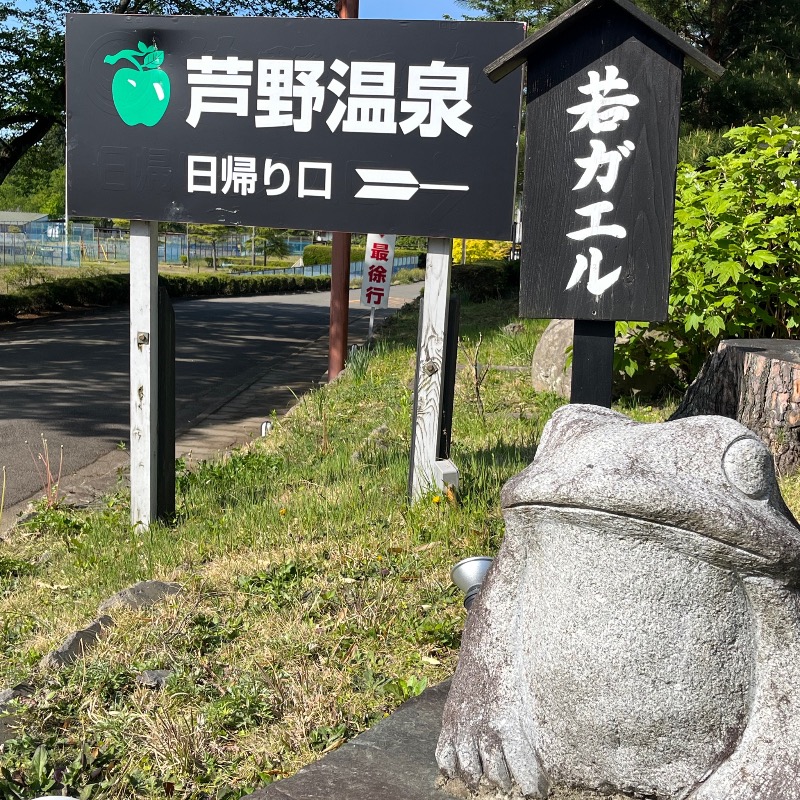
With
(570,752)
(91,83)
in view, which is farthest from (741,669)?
(91,83)

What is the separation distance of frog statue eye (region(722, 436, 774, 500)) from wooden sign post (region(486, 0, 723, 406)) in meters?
1.34

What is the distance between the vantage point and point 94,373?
11.6 meters

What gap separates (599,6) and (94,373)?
31.6 feet

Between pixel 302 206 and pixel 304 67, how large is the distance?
69 cm

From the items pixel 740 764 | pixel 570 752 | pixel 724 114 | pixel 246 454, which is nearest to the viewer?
pixel 740 764

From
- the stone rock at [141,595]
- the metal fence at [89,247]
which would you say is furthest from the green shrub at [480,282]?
the stone rock at [141,595]

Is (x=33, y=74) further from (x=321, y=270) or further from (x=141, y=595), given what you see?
(x=321, y=270)

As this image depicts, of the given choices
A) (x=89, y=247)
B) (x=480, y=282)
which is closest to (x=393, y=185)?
(x=480, y=282)

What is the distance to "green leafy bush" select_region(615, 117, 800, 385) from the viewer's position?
6211 mm

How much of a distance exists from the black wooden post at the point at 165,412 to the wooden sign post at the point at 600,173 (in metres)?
2.55

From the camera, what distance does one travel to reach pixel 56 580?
464cm

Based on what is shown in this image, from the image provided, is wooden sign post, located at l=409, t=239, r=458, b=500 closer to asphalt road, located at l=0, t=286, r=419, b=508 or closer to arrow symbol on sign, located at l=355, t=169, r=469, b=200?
arrow symbol on sign, located at l=355, t=169, r=469, b=200

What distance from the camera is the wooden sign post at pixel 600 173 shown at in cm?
318

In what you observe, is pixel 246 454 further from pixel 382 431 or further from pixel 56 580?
pixel 56 580
